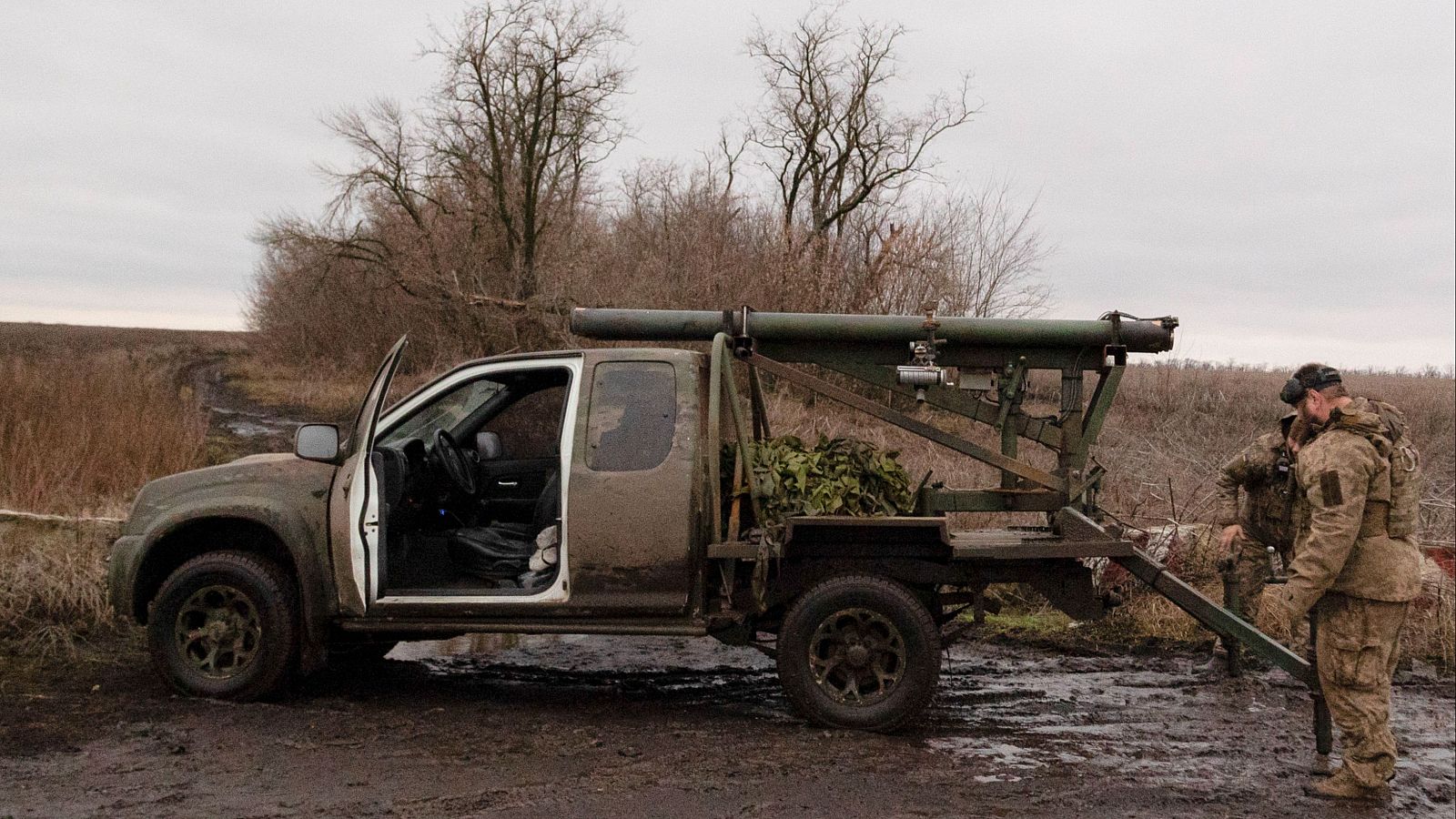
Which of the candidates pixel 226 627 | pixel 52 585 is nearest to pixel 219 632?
pixel 226 627

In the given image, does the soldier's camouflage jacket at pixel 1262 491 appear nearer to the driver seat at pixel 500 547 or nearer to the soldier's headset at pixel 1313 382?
the soldier's headset at pixel 1313 382

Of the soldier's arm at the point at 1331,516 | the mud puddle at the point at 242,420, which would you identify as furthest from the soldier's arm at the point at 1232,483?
the mud puddle at the point at 242,420

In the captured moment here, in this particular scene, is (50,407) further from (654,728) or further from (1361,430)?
(1361,430)

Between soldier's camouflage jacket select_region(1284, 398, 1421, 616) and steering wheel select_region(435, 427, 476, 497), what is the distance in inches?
170

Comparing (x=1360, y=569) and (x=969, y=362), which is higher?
(x=969, y=362)

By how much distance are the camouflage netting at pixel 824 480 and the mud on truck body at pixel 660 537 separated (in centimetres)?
12

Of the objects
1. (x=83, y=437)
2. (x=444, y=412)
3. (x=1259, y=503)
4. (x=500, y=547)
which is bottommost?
(x=500, y=547)

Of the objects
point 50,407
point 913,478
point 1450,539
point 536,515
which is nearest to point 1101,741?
point 536,515

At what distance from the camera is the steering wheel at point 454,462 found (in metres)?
6.36

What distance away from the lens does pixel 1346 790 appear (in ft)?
16.8

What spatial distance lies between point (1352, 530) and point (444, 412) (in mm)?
4831

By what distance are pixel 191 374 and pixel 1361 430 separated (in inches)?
1258

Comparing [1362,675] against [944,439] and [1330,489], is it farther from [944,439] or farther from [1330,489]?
[944,439]

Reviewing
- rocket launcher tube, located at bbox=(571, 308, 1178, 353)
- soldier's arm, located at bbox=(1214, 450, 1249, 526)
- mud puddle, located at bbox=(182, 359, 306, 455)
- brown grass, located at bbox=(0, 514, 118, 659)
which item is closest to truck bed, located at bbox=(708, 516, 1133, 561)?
rocket launcher tube, located at bbox=(571, 308, 1178, 353)
